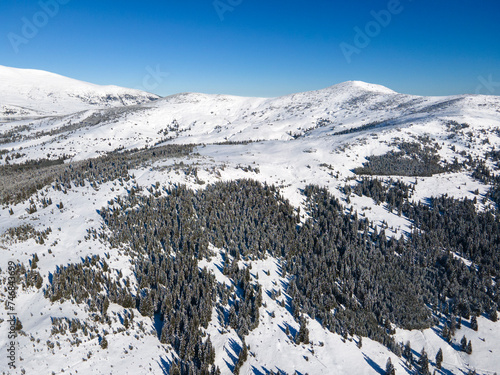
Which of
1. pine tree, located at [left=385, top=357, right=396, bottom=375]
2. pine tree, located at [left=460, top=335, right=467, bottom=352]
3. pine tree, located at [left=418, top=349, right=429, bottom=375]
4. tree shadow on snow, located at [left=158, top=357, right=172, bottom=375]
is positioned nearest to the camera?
tree shadow on snow, located at [left=158, top=357, right=172, bottom=375]

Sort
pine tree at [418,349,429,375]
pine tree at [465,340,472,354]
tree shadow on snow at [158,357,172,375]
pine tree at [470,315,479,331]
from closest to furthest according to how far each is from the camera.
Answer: tree shadow on snow at [158,357,172,375] → pine tree at [418,349,429,375] → pine tree at [465,340,472,354] → pine tree at [470,315,479,331]

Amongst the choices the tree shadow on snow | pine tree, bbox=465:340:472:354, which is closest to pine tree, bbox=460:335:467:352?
pine tree, bbox=465:340:472:354

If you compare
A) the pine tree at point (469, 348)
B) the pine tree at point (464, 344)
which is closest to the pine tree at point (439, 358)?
the pine tree at point (464, 344)

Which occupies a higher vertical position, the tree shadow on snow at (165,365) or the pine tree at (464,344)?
the tree shadow on snow at (165,365)

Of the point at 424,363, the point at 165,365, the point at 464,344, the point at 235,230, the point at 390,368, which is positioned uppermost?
Result: the point at 235,230

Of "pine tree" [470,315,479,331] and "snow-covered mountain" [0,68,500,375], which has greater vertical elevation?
"snow-covered mountain" [0,68,500,375]

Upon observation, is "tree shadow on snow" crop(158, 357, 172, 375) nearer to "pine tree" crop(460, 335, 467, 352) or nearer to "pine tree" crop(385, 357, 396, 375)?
"pine tree" crop(385, 357, 396, 375)

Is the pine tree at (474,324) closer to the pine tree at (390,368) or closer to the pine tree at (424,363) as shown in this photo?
the pine tree at (424,363)

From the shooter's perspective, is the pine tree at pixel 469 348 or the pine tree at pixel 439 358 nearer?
the pine tree at pixel 439 358

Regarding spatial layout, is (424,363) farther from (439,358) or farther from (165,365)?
(165,365)

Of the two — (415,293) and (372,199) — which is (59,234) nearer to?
(415,293)

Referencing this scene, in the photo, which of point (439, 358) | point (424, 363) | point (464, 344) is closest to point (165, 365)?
point (424, 363)

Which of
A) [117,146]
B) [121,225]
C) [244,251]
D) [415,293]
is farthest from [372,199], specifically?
[117,146]
